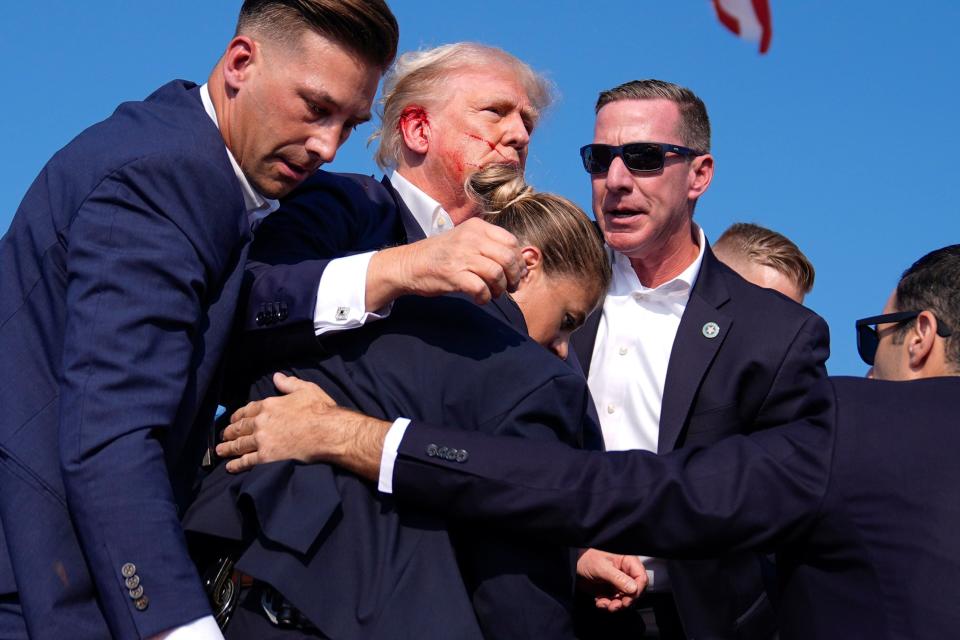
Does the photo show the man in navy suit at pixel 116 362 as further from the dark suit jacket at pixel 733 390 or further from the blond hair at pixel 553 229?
the dark suit jacket at pixel 733 390

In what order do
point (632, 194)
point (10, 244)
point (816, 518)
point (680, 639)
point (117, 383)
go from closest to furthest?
point (117, 383)
point (10, 244)
point (816, 518)
point (680, 639)
point (632, 194)

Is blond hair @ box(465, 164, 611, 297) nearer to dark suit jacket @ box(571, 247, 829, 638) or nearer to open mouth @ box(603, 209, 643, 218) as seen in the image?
dark suit jacket @ box(571, 247, 829, 638)

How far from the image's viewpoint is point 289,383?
3398mm

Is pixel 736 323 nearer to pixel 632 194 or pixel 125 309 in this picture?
pixel 632 194

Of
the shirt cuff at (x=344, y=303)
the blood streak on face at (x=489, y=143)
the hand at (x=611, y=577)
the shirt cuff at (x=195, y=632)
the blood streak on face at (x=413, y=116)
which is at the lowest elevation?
the hand at (x=611, y=577)

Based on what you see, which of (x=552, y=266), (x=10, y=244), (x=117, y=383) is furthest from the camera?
(x=552, y=266)

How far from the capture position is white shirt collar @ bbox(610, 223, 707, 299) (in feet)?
20.6

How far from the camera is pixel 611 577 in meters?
4.86

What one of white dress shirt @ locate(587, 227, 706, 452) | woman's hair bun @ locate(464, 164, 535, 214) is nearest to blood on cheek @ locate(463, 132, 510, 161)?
woman's hair bun @ locate(464, 164, 535, 214)

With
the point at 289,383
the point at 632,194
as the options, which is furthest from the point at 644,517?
the point at 632,194

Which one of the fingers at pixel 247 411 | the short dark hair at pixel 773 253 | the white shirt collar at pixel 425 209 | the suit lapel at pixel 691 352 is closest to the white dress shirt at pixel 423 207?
the white shirt collar at pixel 425 209

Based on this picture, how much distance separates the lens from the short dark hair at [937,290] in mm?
4230

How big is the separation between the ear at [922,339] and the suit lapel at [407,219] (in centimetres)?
174

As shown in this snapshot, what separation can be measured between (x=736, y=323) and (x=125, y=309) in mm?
3449
